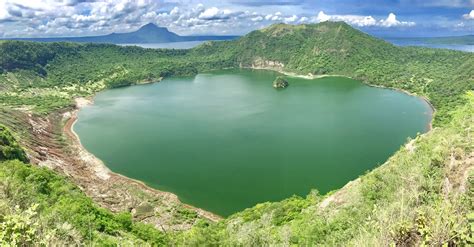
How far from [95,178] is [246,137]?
2768 centimetres

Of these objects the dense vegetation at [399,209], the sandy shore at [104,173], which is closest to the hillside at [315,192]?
the dense vegetation at [399,209]

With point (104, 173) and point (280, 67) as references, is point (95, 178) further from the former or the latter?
point (280, 67)

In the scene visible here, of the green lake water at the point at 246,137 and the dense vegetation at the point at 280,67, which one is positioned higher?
the dense vegetation at the point at 280,67

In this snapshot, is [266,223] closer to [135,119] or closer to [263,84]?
[135,119]

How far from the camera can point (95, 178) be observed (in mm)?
50812

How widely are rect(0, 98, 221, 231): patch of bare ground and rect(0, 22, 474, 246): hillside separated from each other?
0.78 ft

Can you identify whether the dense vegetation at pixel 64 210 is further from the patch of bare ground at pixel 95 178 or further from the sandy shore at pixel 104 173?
the sandy shore at pixel 104 173

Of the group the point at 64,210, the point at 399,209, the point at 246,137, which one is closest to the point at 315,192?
the point at 64,210

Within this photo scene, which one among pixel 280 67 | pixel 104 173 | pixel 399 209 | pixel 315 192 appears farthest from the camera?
pixel 280 67

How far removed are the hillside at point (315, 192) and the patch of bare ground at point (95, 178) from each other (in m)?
0.24

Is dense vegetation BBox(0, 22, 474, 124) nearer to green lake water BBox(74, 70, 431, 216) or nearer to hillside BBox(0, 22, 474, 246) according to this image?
hillside BBox(0, 22, 474, 246)

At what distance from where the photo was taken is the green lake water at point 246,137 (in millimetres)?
47531

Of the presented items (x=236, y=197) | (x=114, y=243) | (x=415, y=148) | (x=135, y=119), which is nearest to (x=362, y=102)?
(x=135, y=119)

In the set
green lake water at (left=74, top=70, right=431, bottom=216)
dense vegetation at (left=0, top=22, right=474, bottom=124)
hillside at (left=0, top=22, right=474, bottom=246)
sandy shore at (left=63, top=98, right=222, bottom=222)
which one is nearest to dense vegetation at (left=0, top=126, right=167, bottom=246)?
hillside at (left=0, top=22, right=474, bottom=246)
